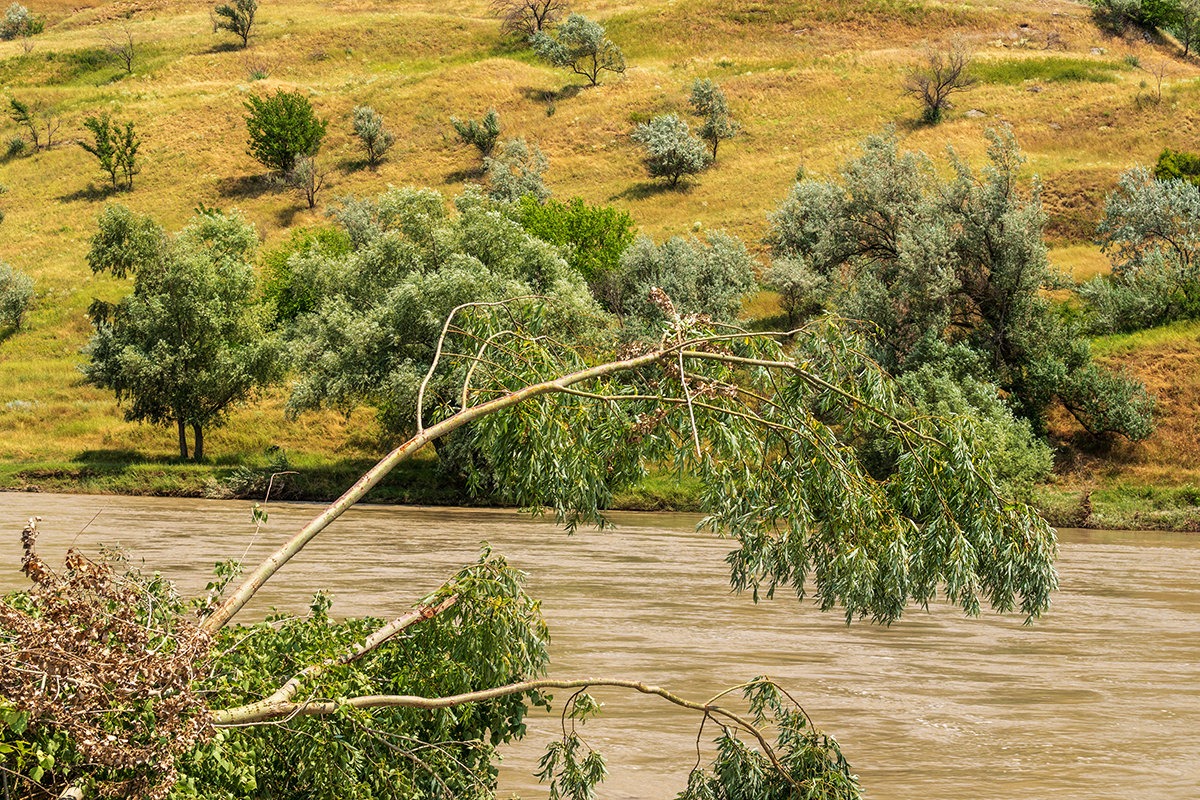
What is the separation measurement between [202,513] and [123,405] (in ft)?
53.5

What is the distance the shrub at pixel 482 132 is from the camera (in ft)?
230

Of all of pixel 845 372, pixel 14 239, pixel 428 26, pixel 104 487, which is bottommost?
pixel 104 487

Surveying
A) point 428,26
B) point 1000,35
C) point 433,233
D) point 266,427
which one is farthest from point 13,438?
point 1000,35

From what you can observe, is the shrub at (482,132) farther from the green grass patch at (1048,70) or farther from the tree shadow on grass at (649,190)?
the green grass patch at (1048,70)

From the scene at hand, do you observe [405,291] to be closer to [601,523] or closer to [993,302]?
[993,302]

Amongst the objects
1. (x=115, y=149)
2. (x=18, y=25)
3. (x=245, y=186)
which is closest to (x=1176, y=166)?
(x=245, y=186)

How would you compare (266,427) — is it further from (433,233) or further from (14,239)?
(14,239)

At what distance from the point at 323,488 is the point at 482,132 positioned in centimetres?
3973

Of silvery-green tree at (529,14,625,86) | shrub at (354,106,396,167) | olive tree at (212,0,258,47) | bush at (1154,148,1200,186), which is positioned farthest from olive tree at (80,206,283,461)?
olive tree at (212,0,258,47)

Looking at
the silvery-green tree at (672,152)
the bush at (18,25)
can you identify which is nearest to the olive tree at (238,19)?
the bush at (18,25)

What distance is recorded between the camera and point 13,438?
136 ft

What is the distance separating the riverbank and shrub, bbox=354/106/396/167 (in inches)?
1498

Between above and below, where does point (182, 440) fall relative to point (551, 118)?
below

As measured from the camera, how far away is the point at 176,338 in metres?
39.4
